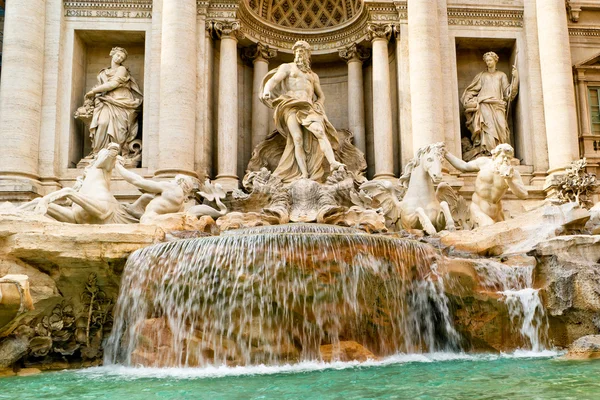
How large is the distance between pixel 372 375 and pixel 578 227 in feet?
17.4

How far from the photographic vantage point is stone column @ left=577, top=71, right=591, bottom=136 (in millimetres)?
16453

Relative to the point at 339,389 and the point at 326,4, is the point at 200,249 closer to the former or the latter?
the point at 339,389

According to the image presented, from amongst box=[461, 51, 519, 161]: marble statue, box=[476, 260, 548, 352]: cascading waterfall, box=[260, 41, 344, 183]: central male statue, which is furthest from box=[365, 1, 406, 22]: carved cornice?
box=[476, 260, 548, 352]: cascading waterfall

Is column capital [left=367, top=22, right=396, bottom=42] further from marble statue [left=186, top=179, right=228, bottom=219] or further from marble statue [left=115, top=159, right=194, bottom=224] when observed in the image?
marble statue [left=115, top=159, right=194, bottom=224]

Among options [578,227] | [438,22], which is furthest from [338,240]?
[438,22]

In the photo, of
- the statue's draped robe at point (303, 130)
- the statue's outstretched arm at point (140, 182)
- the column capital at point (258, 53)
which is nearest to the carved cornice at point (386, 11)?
the column capital at point (258, 53)

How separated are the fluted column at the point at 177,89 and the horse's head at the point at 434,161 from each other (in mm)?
5646

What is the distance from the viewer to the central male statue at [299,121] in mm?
14320

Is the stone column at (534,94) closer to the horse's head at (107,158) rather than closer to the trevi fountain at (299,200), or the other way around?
the trevi fountain at (299,200)

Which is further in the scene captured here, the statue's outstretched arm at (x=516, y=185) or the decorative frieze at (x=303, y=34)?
the decorative frieze at (x=303, y=34)

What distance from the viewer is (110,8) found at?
15.7m

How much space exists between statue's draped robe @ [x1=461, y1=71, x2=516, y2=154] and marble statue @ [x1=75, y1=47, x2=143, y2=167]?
8.74m

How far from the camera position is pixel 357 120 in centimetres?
1655

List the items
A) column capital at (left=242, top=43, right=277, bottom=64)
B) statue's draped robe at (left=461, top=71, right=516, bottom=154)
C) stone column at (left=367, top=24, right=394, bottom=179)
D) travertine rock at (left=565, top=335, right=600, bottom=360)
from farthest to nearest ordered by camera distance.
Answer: column capital at (left=242, top=43, right=277, bottom=64), statue's draped robe at (left=461, top=71, right=516, bottom=154), stone column at (left=367, top=24, right=394, bottom=179), travertine rock at (left=565, top=335, right=600, bottom=360)
